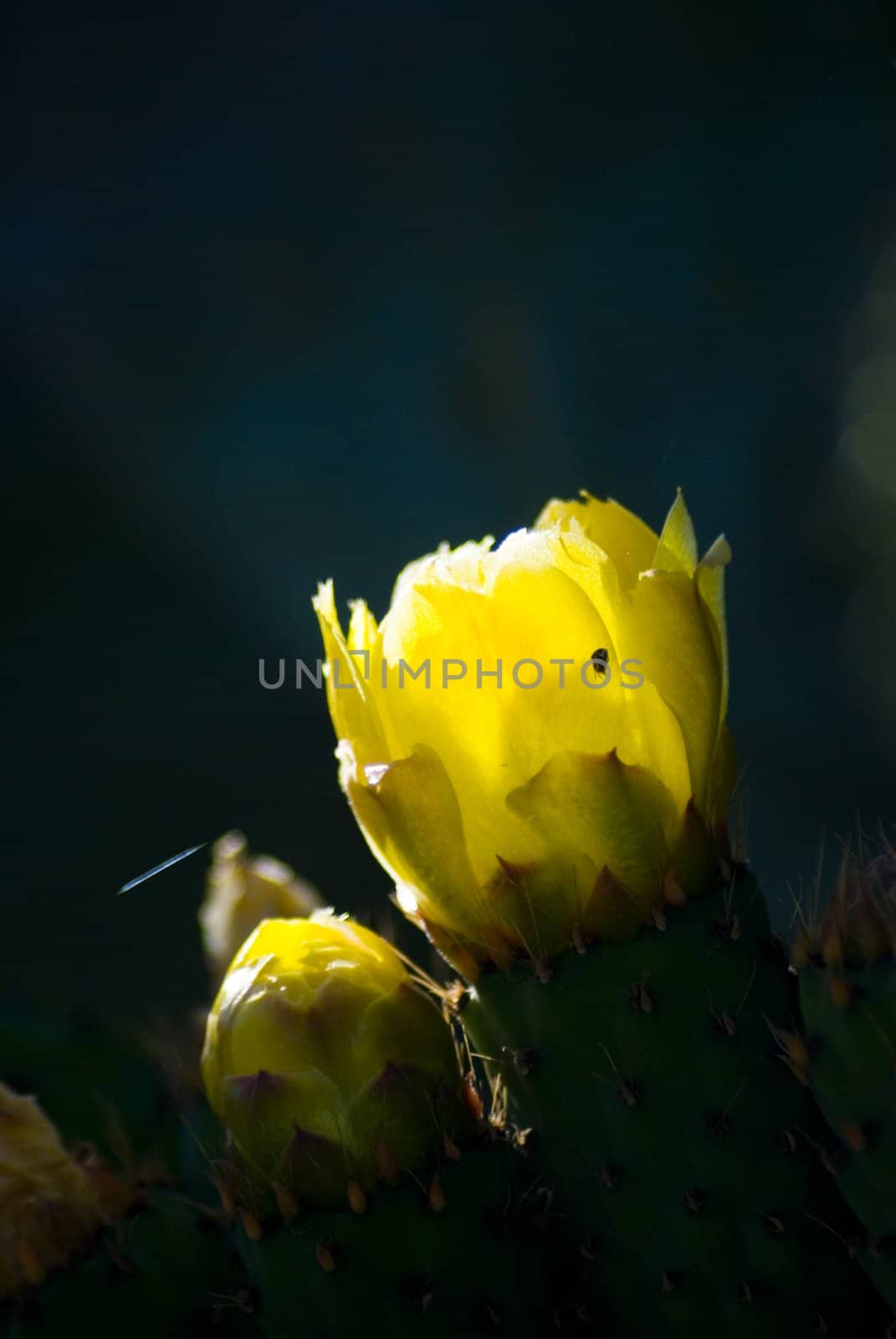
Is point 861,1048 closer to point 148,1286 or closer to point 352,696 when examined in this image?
point 352,696

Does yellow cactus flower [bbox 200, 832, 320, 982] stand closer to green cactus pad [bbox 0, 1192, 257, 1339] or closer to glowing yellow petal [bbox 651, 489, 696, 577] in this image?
green cactus pad [bbox 0, 1192, 257, 1339]

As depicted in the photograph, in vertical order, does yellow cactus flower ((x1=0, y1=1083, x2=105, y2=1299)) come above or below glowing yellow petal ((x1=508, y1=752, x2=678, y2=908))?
below

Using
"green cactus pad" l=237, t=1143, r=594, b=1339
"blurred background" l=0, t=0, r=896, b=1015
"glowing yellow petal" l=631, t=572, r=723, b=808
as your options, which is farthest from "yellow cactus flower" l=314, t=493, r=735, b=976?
"blurred background" l=0, t=0, r=896, b=1015

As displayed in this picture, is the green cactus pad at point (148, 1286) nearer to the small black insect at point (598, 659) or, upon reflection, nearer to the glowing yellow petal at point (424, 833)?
the glowing yellow petal at point (424, 833)

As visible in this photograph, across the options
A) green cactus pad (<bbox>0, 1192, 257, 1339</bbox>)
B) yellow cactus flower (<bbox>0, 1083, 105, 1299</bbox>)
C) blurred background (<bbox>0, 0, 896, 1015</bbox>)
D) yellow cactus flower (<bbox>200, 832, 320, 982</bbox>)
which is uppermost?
blurred background (<bbox>0, 0, 896, 1015</bbox>)

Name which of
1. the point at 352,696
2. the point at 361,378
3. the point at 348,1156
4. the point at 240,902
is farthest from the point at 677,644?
the point at 361,378

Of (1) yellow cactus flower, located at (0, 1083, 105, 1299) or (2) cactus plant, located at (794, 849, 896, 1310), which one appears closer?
(2) cactus plant, located at (794, 849, 896, 1310)

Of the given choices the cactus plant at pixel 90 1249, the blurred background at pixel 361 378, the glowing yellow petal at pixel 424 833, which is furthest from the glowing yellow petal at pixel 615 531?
the blurred background at pixel 361 378
